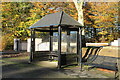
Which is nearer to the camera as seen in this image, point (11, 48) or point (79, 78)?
point (79, 78)

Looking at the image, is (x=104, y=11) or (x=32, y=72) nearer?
(x=32, y=72)

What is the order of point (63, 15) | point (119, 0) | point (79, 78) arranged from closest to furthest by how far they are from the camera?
1. point (79, 78)
2. point (63, 15)
3. point (119, 0)

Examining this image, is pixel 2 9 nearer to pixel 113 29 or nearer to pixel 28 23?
pixel 28 23

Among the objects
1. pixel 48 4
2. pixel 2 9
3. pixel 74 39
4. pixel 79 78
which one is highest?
pixel 48 4

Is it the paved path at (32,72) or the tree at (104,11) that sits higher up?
the tree at (104,11)

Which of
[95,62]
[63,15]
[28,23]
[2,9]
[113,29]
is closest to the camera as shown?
[95,62]

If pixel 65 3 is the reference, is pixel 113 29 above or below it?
below

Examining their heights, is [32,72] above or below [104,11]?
below

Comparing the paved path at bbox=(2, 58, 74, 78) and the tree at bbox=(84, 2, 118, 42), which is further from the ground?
the tree at bbox=(84, 2, 118, 42)

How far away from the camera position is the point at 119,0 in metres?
23.5

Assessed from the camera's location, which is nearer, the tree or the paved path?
the paved path

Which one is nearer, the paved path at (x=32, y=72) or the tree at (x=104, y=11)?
the paved path at (x=32, y=72)

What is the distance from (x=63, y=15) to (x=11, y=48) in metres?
16.0

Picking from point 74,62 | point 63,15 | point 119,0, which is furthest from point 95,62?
point 119,0
